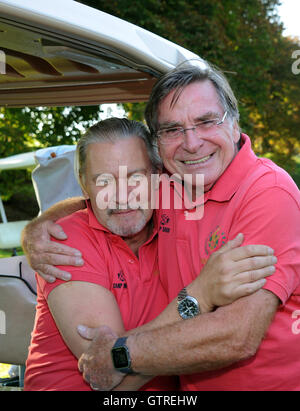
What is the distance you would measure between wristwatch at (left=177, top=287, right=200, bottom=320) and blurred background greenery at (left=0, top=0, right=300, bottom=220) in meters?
6.44

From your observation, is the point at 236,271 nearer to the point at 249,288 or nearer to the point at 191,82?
the point at 249,288

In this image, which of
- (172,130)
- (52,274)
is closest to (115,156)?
(172,130)

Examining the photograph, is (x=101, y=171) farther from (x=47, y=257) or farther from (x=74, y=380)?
(x=74, y=380)

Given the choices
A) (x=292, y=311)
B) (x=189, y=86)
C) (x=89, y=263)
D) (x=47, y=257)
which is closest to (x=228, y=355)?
(x=292, y=311)

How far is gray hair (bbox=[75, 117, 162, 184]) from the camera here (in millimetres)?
2790

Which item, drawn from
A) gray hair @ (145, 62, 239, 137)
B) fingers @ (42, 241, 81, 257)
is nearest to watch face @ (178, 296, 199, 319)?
fingers @ (42, 241, 81, 257)

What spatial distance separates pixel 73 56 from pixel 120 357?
1.37 metres

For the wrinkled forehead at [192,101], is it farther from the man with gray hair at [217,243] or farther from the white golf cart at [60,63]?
the white golf cart at [60,63]

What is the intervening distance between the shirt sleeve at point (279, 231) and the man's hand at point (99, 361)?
0.71m
